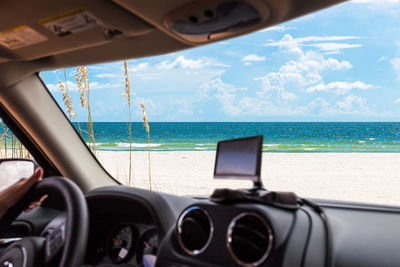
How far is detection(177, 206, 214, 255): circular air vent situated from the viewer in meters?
1.26

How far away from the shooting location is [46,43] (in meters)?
1.78

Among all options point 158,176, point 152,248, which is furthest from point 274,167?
point 152,248

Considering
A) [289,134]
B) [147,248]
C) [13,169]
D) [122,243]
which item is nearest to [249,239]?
[147,248]

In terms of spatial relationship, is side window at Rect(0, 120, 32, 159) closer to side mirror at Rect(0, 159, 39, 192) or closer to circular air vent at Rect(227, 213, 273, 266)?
side mirror at Rect(0, 159, 39, 192)

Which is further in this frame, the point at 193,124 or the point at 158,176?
the point at 193,124

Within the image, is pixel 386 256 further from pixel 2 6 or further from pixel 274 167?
pixel 274 167

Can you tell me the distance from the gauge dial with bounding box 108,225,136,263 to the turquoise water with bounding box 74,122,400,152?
1379 centimetres

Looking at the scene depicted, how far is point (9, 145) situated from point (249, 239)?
6.90 ft

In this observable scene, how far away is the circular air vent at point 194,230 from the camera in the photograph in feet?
4.13

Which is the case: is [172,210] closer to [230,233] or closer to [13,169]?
[230,233]

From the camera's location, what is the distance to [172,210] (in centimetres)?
147

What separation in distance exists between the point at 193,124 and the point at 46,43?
22.1 meters

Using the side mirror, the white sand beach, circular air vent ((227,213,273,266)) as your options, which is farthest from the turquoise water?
circular air vent ((227,213,273,266))

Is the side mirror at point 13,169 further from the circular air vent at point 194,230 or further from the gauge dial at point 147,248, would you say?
the circular air vent at point 194,230
